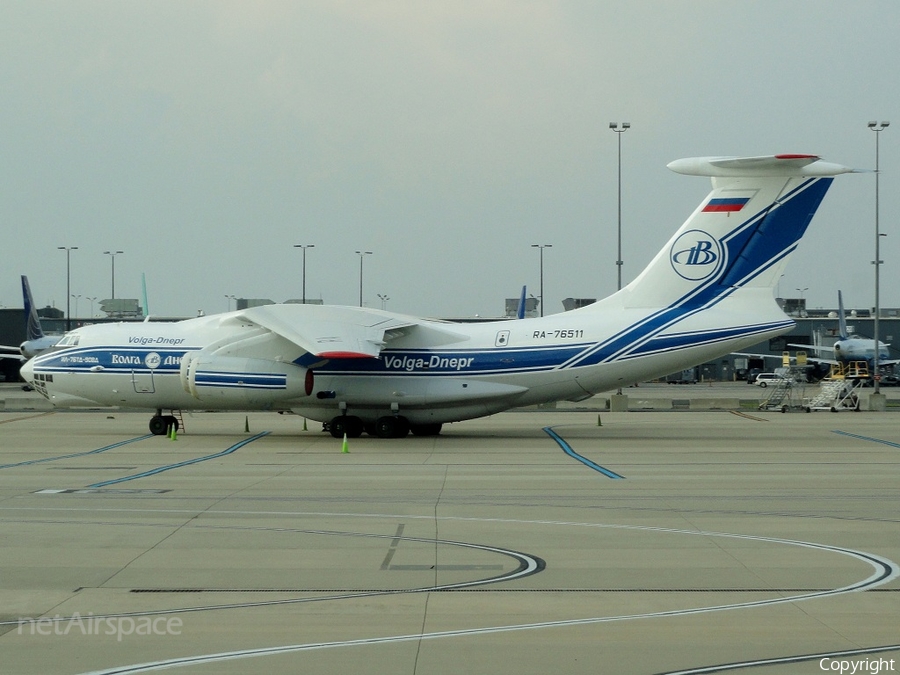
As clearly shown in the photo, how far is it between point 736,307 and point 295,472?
13969 mm

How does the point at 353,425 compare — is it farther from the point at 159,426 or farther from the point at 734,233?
the point at 734,233

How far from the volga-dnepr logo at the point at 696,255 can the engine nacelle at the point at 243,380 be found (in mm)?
11182

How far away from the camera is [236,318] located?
30.9m

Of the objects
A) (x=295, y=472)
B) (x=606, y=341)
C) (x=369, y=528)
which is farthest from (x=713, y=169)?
(x=369, y=528)

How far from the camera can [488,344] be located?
2984 centimetres

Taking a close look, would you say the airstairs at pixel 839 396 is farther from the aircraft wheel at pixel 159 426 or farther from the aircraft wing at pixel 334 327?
the aircraft wheel at pixel 159 426

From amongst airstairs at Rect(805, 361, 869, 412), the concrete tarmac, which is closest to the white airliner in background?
the concrete tarmac

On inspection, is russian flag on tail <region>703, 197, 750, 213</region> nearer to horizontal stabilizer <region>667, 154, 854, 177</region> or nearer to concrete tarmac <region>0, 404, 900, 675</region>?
horizontal stabilizer <region>667, 154, 854, 177</region>

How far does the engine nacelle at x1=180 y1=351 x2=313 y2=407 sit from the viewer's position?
96.6 feet

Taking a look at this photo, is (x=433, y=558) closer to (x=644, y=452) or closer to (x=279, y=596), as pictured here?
(x=279, y=596)

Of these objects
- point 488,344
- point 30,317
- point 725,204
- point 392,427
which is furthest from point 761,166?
point 30,317

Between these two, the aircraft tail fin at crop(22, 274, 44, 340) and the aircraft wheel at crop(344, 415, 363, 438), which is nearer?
A: the aircraft wheel at crop(344, 415, 363, 438)

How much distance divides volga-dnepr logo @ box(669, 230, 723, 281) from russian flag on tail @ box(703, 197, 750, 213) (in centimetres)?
72

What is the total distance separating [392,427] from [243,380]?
187 inches
